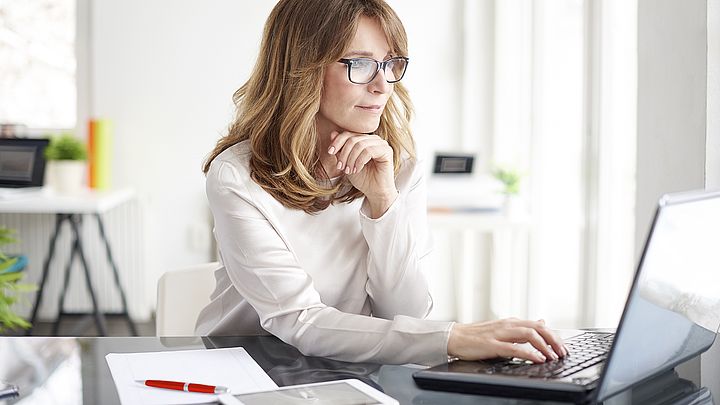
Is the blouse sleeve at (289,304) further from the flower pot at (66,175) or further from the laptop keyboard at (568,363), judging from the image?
the flower pot at (66,175)

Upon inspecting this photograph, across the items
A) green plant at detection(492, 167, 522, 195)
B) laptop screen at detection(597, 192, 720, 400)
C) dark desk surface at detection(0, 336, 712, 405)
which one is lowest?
dark desk surface at detection(0, 336, 712, 405)

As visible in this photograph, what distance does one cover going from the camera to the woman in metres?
1.57

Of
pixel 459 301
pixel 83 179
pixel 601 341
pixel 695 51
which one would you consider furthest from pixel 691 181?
pixel 83 179

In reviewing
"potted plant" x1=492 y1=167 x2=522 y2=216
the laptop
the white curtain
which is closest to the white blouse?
the laptop

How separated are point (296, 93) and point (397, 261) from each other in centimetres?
35

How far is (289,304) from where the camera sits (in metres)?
1.48

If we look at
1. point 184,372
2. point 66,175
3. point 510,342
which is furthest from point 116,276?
point 510,342

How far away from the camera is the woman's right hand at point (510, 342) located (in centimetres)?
122

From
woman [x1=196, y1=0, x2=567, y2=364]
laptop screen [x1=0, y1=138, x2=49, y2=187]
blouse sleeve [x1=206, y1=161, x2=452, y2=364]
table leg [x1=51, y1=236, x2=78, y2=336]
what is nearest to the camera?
blouse sleeve [x1=206, y1=161, x2=452, y2=364]

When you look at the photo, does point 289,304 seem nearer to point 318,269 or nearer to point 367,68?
point 318,269

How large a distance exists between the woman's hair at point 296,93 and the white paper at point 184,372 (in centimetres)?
41

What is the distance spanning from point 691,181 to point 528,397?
0.74 meters

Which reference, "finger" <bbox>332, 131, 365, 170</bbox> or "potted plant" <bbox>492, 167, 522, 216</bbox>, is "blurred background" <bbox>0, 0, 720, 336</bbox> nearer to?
"potted plant" <bbox>492, 167, 522, 216</bbox>

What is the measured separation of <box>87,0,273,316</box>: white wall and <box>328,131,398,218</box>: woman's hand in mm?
3075
